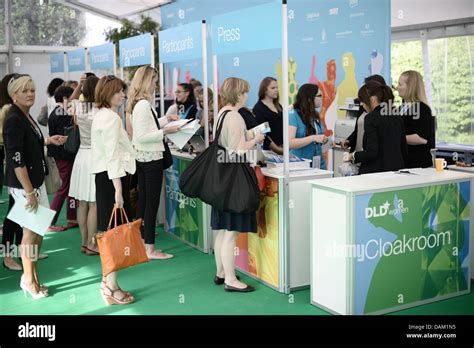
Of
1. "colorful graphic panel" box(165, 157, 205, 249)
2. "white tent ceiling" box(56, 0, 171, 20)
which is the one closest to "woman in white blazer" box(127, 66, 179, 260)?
"colorful graphic panel" box(165, 157, 205, 249)

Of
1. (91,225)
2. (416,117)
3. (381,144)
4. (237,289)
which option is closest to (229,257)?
(237,289)

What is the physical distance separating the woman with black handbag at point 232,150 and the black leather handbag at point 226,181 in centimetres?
6

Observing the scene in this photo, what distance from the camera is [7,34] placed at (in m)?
12.5

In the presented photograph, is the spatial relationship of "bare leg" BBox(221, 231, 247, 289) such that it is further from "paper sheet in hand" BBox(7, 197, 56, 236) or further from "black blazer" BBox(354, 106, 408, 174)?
"paper sheet in hand" BBox(7, 197, 56, 236)

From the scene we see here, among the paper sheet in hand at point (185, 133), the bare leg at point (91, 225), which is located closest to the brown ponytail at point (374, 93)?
the paper sheet in hand at point (185, 133)

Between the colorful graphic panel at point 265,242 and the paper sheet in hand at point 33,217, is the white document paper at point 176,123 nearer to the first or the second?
the colorful graphic panel at point 265,242

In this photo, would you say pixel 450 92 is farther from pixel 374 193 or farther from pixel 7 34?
pixel 7 34

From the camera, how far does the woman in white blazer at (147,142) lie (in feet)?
16.5

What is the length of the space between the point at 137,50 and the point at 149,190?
190 centimetres

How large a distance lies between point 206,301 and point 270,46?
183 centimetres

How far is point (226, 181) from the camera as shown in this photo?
13.8 feet

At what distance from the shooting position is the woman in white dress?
18.1 ft

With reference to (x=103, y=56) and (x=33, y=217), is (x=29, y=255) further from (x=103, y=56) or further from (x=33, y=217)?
(x=103, y=56)
